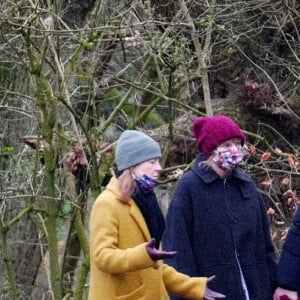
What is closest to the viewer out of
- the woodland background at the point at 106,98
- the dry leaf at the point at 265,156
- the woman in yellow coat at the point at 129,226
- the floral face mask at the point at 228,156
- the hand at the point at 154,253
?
the hand at the point at 154,253

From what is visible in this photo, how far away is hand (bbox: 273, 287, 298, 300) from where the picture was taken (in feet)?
15.8

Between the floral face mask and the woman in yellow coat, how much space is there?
56 centimetres

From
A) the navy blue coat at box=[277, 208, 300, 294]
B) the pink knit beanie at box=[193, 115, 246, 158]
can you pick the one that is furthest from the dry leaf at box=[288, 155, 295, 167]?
the pink knit beanie at box=[193, 115, 246, 158]

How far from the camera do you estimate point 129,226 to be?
13.4 feet

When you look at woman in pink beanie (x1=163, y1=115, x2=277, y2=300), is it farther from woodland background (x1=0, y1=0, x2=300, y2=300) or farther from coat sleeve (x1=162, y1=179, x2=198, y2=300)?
woodland background (x1=0, y1=0, x2=300, y2=300)

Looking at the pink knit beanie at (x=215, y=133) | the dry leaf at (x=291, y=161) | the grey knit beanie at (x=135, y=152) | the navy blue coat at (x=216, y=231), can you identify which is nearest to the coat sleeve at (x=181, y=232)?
the navy blue coat at (x=216, y=231)

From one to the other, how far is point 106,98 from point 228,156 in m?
3.87

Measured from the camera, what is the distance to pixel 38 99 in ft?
23.9

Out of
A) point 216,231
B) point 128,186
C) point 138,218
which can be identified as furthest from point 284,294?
point 128,186

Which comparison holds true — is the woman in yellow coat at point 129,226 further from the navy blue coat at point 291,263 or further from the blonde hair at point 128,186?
the navy blue coat at point 291,263

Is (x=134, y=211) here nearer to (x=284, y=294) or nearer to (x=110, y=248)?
(x=110, y=248)

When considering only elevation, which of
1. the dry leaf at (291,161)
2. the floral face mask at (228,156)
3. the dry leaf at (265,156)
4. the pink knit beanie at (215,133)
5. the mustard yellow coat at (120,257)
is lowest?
the dry leaf at (291,161)

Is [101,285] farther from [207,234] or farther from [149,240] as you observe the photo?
[207,234]

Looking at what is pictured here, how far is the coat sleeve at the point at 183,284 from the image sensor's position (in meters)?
4.21
